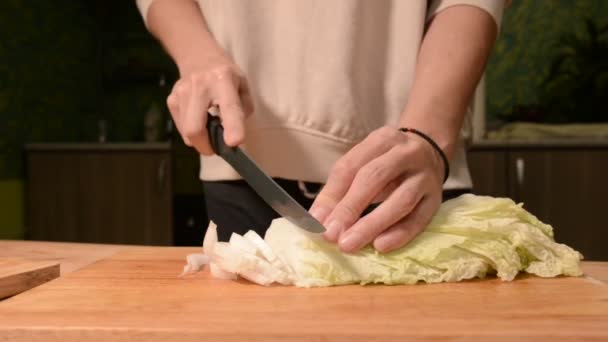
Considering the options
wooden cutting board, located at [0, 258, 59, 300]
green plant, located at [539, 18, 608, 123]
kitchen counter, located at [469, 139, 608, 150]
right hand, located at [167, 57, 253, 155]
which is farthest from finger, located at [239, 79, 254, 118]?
green plant, located at [539, 18, 608, 123]

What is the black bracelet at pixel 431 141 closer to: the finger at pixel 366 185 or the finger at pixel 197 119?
the finger at pixel 366 185

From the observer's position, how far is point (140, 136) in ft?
12.8

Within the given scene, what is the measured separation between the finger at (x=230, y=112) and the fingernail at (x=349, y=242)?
20 centimetres

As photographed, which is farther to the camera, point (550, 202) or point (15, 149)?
point (15, 149)

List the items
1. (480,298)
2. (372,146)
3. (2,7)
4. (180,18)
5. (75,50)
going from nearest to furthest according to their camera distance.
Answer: (480,298) < (372,146) < (180,18) < (2,7) < (75,50)

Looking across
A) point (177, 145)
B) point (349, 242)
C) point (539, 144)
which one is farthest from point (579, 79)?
point (349, 242)

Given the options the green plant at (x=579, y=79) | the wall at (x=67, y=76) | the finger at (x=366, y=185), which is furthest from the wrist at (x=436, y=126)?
the wall at (x=67, y=76)

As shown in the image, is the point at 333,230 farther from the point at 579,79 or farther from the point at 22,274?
the point at 579,79

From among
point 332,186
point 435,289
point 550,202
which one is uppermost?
point 332,186

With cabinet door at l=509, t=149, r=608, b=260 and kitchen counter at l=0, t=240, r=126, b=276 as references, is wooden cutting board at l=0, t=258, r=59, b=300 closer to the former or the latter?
kitchen counter at l=0, t=240, r=126, b=276

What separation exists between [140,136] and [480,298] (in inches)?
133

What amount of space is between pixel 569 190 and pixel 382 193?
1999 millimetres

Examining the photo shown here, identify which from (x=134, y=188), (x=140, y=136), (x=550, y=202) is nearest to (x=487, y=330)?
(x=550, y=202)

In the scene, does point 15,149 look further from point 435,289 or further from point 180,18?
point 435,289
